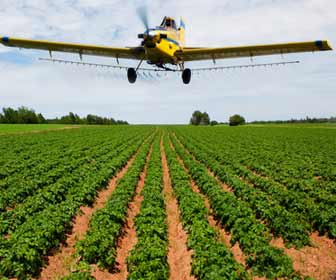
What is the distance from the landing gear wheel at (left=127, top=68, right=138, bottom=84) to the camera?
50.2 ft

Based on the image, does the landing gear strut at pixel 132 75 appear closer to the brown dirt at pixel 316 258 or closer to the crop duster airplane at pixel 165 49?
the crop duster airplane at pixel 165 49

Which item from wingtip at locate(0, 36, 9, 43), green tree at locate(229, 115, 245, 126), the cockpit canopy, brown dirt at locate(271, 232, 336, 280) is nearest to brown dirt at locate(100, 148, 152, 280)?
brown dirt at locate(271, 232, 336, 280)

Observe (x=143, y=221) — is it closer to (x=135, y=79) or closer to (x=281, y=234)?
(x=281, y=234)

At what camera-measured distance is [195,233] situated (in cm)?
1002

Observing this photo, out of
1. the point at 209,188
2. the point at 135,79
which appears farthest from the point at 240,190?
the point at 135,79

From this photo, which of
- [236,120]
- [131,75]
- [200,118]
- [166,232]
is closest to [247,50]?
[131,75]

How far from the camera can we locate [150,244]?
360 inches

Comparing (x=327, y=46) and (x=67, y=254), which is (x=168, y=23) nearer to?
(x=327, y=46)

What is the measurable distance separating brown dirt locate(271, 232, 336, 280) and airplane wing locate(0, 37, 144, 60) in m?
9.79

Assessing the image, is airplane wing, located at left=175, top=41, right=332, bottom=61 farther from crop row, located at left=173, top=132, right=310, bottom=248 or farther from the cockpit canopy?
crop row, located at left=173, top=132, right=310, bottom=248

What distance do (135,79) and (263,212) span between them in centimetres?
813

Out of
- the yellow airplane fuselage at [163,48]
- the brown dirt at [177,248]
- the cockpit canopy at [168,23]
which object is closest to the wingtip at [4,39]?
the yellow airplane fuselage at [163,48]

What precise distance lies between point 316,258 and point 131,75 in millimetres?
10522

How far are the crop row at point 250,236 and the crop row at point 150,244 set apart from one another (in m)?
2.12
